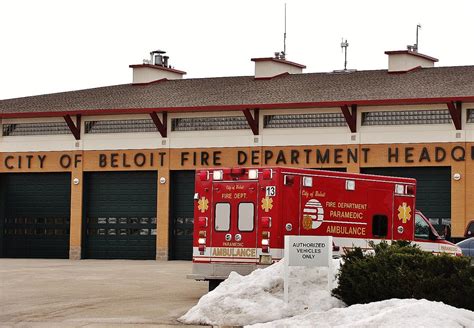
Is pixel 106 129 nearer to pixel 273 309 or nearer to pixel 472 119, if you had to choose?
pixel 472 119

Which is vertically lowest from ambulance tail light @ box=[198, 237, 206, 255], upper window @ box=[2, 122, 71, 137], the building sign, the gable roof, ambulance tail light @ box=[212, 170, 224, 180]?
Result: ambulance tail light @ box=[198, 237, 206, 255]

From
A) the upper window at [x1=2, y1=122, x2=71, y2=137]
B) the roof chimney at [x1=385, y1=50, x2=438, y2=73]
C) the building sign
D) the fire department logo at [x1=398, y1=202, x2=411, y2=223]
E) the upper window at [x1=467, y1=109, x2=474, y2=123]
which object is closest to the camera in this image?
the fire department logo at [x1=398, y1=202, x2=411, y2=223]

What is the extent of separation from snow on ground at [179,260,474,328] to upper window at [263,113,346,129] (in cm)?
2491

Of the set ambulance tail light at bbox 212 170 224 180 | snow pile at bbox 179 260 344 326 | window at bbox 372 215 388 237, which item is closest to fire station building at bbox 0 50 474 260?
window at bbox 372 215 388 237

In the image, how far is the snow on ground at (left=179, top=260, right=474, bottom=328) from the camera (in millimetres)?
14547

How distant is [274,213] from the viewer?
2188cm

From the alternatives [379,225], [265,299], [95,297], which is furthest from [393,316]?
[95,297]

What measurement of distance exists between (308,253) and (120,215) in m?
29.5

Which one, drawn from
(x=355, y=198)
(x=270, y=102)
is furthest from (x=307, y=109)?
(x=355, y=198)

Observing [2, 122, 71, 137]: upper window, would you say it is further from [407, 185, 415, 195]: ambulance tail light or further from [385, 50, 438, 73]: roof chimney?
[407, 185, 415, 195]: ambulance tail light

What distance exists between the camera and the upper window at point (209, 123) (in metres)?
44.9

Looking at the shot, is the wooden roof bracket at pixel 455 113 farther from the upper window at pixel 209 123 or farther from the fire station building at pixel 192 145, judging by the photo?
the upper window at pixel 209 123

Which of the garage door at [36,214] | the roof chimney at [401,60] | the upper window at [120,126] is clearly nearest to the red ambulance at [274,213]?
the upper window at [120,126]

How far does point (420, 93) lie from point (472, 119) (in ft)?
7.74
